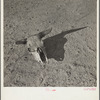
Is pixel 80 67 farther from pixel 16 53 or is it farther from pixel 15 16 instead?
pixel 15 16

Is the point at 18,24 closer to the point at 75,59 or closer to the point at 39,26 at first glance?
the point at 39,26

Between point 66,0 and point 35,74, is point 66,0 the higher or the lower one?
the higher one

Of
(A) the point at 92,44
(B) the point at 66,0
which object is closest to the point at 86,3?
(B) the point at 66,0

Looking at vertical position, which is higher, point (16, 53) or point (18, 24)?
point (18, 24)
